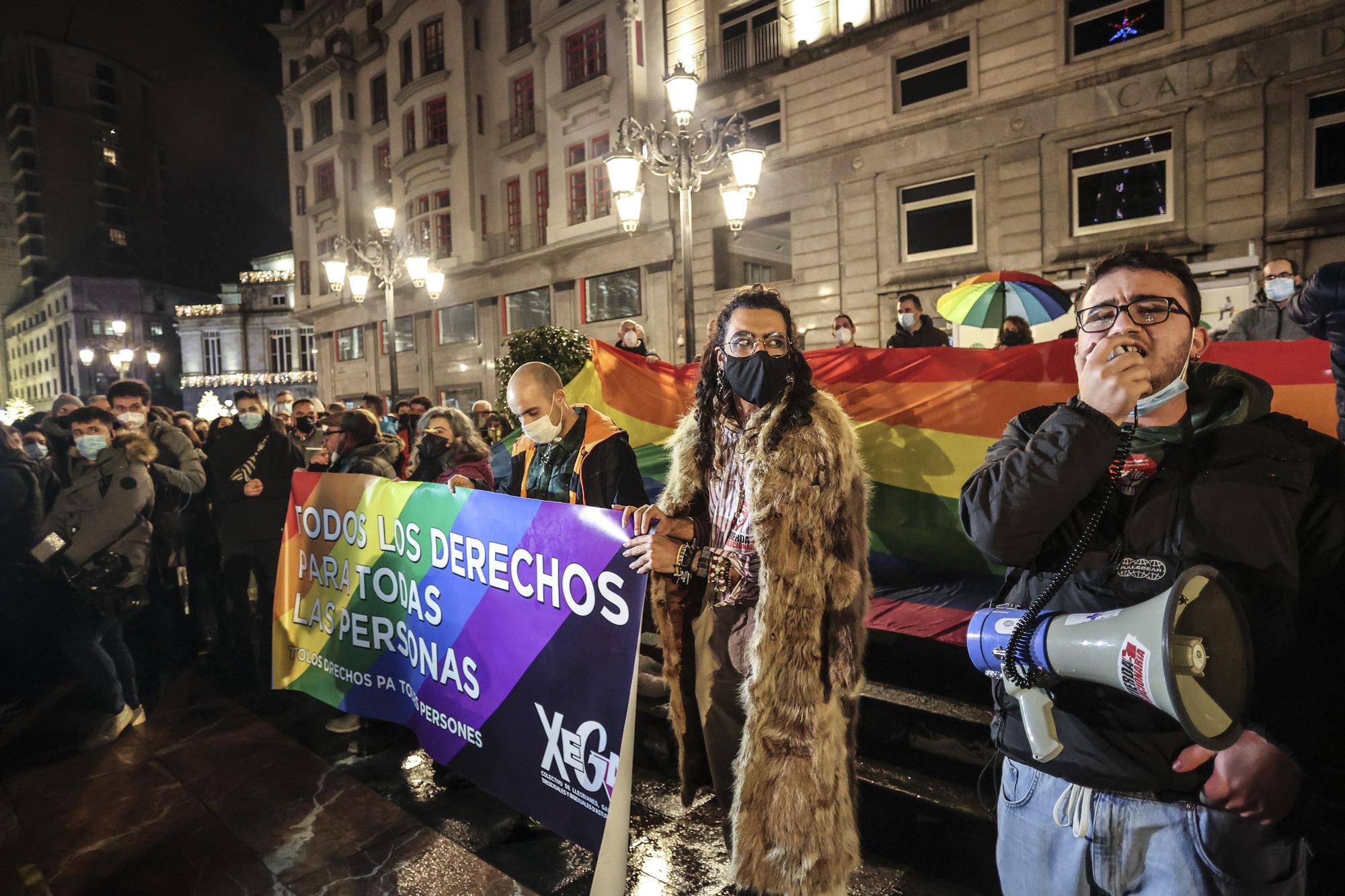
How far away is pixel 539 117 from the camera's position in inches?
920

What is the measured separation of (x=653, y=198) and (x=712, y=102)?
2.83 m

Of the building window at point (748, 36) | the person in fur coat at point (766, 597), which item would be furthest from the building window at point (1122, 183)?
the person in fur coat at point (766, 597)

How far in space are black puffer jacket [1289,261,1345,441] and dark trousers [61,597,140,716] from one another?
5878mm

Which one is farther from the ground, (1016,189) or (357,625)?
(1016,189)

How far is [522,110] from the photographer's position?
24.3m

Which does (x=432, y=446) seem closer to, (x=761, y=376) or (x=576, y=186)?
(x=761, y=376)

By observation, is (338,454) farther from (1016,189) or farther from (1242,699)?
(1016,189)

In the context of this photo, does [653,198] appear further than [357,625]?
Yes

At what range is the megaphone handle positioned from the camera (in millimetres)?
1386

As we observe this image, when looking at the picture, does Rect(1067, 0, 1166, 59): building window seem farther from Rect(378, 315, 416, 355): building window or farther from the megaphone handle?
Rect(378, 315, 416, 355): building window

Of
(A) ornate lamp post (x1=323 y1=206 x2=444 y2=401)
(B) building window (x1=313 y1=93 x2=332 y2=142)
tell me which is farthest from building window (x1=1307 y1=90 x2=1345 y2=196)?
(B) building window (x1=313 y1=93 x2=332 y2=142)

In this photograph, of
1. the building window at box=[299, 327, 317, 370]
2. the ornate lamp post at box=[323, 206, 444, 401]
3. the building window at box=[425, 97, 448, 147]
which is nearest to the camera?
the ornate lamp post at box=[323, 206, 444, 401]

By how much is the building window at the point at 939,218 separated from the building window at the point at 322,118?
2721 centimetres

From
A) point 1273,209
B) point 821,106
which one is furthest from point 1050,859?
point 821,106
